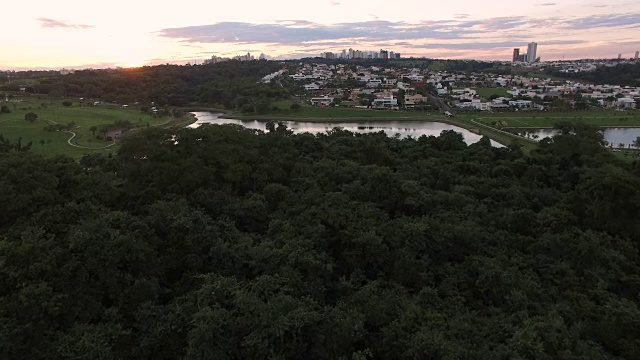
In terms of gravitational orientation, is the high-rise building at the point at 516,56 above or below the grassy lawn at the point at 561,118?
above

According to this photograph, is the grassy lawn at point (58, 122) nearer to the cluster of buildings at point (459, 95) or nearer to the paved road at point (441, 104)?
the cluster of buildings at point (459, 95)

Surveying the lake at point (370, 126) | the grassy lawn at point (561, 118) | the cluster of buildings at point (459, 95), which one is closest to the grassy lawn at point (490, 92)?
the cluster of buildings at point (459, 95)

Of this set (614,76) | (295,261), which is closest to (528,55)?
(614,76)

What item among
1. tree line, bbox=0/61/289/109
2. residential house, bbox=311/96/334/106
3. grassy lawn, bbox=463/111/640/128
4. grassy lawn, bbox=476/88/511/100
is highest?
tree line, bbox=0/61/289/109

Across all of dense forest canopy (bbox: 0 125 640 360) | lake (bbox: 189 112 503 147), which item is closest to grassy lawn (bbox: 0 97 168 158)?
lake (bbox: 189 112 503 147)

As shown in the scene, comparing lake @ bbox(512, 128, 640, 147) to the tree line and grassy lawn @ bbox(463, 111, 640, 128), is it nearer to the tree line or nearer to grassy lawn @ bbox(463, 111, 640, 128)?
grassy lawn @ bbox(463, 111, 640, 128)

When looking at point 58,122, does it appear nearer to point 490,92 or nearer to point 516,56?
point 490,92

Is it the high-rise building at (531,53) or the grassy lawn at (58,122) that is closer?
the grassy lawn at (58,122)
